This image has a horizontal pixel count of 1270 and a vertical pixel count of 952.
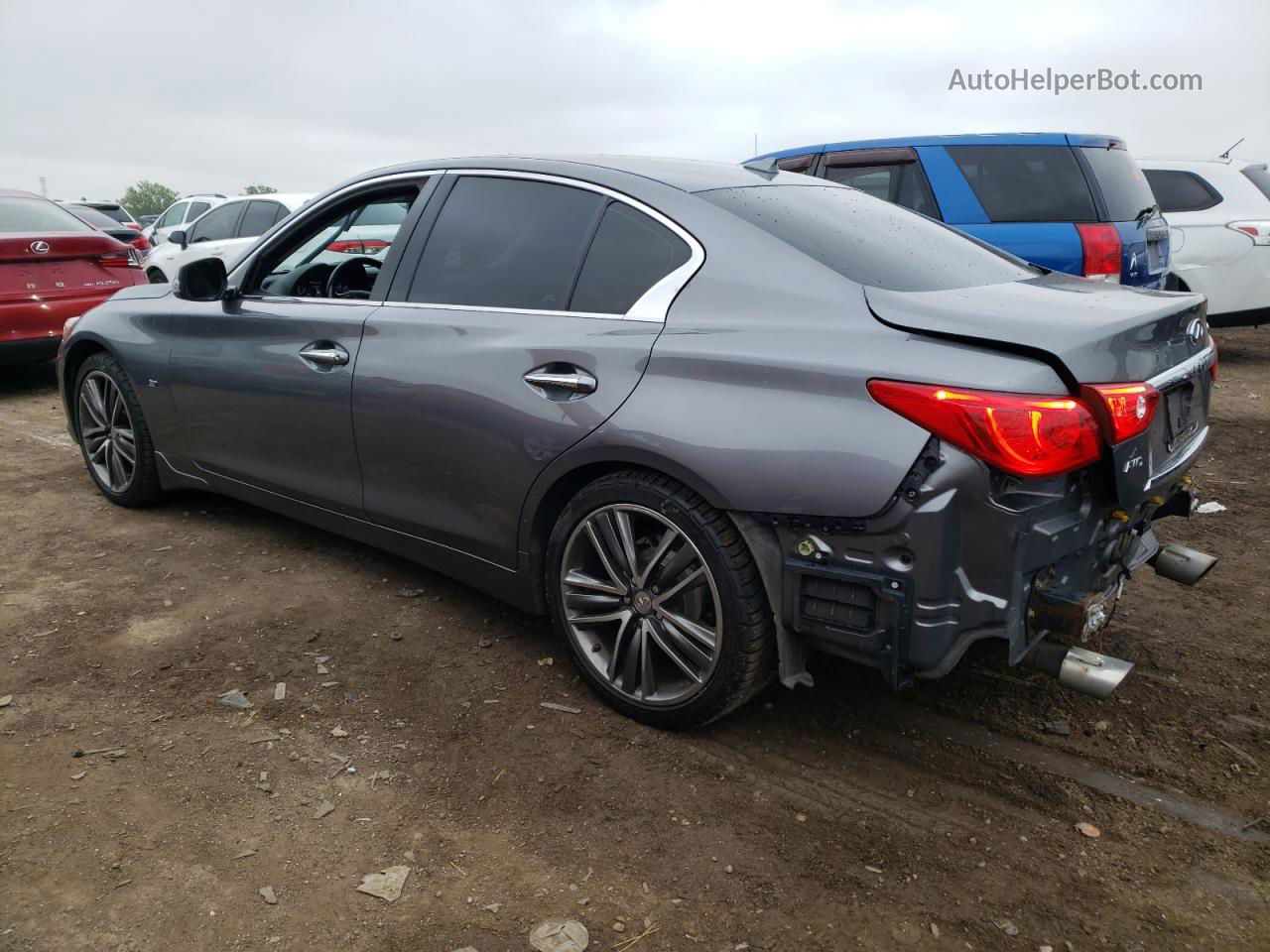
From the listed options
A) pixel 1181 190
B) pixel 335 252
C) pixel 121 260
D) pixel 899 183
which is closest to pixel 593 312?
pixel 335 252

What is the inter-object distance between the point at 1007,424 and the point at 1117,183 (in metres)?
5.17

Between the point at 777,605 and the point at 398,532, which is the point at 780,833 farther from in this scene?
the point at 398,532

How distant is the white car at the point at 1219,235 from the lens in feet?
29.0

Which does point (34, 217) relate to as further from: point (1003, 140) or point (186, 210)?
point (186, 210)

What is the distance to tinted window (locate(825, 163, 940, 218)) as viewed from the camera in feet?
21.9

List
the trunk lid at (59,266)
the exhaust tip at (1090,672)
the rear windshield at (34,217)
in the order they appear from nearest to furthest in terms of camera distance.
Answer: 1. the exhaust tip at (1090,672)
2. the trunk lid at (59,266)
3. the rear windshield at (34,217)

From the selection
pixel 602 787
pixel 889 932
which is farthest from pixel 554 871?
pixel 889 932

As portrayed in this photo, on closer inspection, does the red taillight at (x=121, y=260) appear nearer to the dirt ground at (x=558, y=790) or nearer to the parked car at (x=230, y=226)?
the parked car at (x=230, y=226)

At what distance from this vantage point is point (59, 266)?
7805 mm

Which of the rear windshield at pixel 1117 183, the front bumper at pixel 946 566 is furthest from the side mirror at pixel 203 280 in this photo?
the rear windshield at pixel 1117 183

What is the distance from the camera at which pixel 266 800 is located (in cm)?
263

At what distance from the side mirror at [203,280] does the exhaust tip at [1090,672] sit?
11.1 ft

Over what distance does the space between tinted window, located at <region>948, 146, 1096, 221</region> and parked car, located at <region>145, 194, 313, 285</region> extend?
744cm

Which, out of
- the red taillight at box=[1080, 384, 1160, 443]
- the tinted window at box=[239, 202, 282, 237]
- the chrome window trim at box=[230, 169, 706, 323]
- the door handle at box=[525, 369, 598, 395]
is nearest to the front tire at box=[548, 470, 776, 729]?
the door handle at box=[525, 369, 598, 395]
